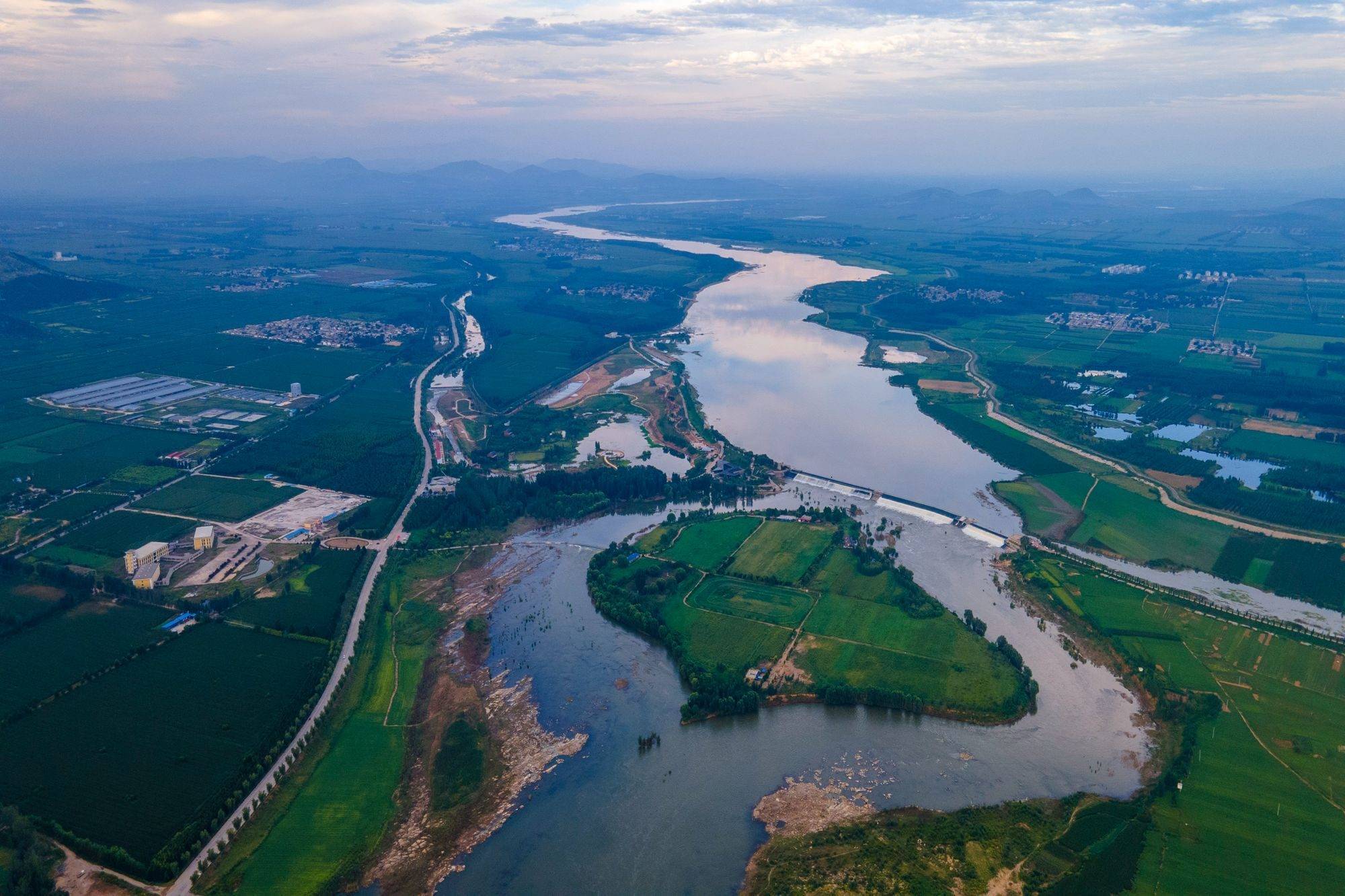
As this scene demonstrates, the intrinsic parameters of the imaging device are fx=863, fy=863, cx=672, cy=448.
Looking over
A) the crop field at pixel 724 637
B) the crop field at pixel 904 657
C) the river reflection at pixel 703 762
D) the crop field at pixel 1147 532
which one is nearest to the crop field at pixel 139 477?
the river reflection at pixel 703 762

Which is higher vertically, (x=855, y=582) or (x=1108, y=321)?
(x=1108, y=321)

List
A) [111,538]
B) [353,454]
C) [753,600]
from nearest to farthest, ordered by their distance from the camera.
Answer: [753,600], [111,538], [353,454]

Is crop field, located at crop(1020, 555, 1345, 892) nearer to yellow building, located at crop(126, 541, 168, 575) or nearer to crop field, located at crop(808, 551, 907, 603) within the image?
crop field, located at crop(808, 551, 907, 603)

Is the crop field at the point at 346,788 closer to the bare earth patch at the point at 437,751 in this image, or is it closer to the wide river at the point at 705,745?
the bare earth patch at the point at 437,751

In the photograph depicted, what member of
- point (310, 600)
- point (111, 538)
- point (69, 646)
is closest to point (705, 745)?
point (310, 600)

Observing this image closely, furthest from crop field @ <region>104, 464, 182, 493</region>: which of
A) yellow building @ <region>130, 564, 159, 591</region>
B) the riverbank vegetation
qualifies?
the riverbank vegetation

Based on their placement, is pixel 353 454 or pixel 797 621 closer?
pixel 797 621

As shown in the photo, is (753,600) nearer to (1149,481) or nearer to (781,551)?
(781,551)
